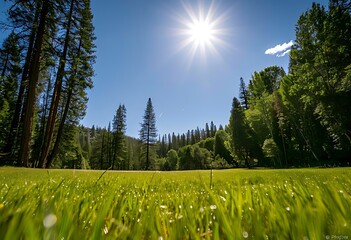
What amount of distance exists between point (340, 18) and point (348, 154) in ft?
54.0

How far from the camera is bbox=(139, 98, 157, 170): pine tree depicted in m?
64.4

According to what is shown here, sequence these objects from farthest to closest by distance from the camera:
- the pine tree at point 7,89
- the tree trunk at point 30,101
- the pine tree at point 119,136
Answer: the pine tree at point 119,136 < the pine tree at point 7,89 < the tree trunk at point 30,101

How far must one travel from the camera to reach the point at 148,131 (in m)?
66.7

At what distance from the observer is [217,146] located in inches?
2464

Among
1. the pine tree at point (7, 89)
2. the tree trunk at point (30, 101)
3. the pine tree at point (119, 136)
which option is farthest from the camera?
the pine tree at point (119, 136)

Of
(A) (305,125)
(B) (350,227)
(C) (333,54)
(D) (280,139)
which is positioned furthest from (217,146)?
(B) (350,227)

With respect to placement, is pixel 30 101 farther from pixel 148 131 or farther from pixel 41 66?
pixel 148 131

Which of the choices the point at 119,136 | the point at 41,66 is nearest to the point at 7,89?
the point at 41,66

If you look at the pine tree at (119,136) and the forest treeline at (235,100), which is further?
the pine tree at (119,136)

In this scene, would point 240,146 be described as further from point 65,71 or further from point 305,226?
point 305,226

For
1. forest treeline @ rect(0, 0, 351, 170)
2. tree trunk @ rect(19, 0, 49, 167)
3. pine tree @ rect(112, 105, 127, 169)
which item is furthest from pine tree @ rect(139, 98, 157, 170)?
tree trunk @ rect(19, 0, 49, 167)

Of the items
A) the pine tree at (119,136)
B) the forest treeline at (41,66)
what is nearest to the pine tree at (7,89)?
the forest treeline at (41,66)

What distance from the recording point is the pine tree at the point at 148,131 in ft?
211

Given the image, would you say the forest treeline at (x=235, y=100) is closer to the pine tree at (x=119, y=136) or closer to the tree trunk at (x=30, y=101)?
the tree trunk at (x=30, y=101)
